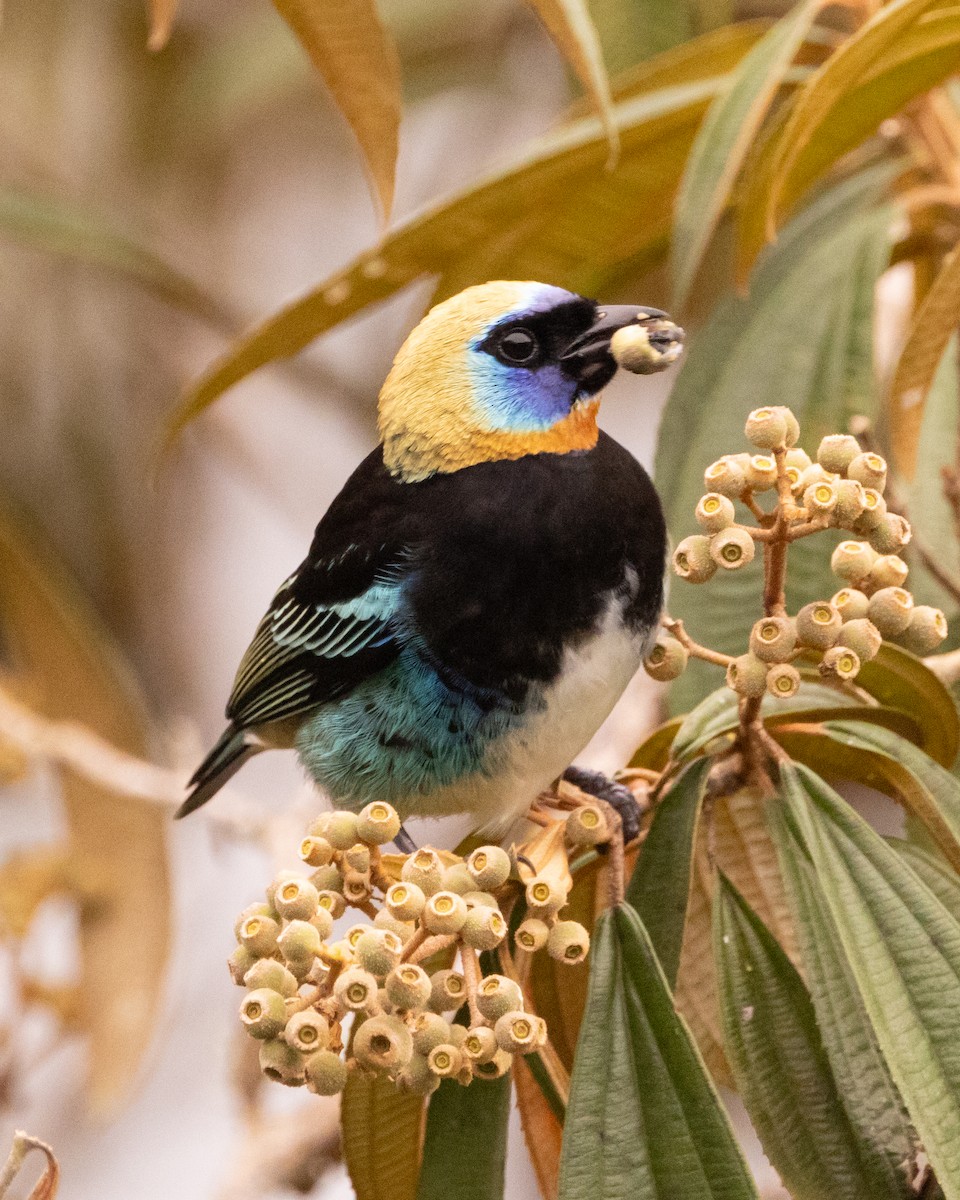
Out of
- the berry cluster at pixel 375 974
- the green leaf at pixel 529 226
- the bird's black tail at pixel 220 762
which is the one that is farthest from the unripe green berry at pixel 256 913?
the green leaf at pixel 529 226

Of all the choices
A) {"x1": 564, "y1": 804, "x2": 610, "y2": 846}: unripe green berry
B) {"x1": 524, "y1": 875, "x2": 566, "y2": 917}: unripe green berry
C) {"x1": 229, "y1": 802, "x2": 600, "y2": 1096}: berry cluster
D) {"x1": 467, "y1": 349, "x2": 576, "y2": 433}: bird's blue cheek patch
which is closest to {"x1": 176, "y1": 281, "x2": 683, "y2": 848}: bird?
{"x1": 467, "y1": 349, "x2": 576, "y2": 433}: bird's blue cheek patch

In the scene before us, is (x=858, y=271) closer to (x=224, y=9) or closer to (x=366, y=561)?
(x=366, y=561)

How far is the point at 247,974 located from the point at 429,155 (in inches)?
124

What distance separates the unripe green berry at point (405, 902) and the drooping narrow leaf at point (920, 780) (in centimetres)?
42

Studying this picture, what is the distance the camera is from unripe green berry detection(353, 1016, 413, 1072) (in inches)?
36.2

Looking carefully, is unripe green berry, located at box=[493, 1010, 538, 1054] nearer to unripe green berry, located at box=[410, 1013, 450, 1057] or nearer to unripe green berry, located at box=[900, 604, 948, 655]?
unripe green berry, located at box=[410, 1013, 450, 1057]

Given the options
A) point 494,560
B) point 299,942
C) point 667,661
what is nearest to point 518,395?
point 494,560

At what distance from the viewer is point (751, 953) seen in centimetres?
120

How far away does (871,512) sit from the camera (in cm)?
104

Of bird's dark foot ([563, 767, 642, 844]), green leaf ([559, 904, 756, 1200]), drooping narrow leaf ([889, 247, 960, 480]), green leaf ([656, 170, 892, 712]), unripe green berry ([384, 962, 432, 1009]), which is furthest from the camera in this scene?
green leaf ([656, 170, 892, 712])

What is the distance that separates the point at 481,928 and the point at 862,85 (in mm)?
973

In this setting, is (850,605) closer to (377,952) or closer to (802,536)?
(802,536)

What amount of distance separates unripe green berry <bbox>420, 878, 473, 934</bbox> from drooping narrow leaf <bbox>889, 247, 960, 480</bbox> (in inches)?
29.0

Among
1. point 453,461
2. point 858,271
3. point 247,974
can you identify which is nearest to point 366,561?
point 453,461
